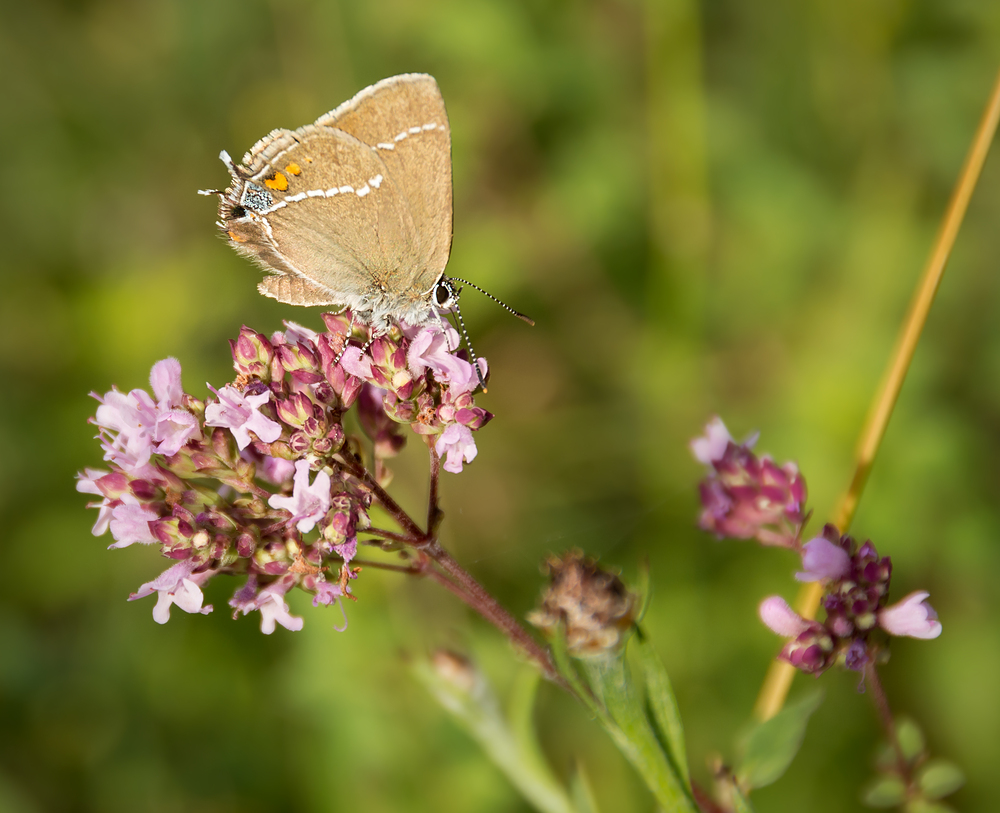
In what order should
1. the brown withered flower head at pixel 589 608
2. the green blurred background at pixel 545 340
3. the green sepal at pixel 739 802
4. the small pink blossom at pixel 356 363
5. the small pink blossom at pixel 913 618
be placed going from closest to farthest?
the brown withered flower head at pixel 589 608, the green sepal at pixel 739 802, the small pink blossom at pixel 913 618, the small pink blossom at pixel 356 363, the green blurred background at pixel 545 340

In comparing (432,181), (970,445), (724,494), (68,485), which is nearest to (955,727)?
(970,445)

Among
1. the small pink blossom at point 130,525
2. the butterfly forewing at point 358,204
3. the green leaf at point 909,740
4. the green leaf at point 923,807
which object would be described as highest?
the butterfly forewing at point 358,204

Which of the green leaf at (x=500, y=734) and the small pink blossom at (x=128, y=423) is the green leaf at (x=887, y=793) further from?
the small pink blossom at (x=128, y=423)

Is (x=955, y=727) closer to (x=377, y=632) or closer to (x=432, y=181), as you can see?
(x=377, y=632)

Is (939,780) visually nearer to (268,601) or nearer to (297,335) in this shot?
(268,601)

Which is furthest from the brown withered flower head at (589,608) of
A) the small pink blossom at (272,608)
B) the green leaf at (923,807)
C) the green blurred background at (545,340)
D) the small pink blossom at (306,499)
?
the green blurred background at (545,340)

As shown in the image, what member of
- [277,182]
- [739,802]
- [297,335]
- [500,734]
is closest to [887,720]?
[739,802]
